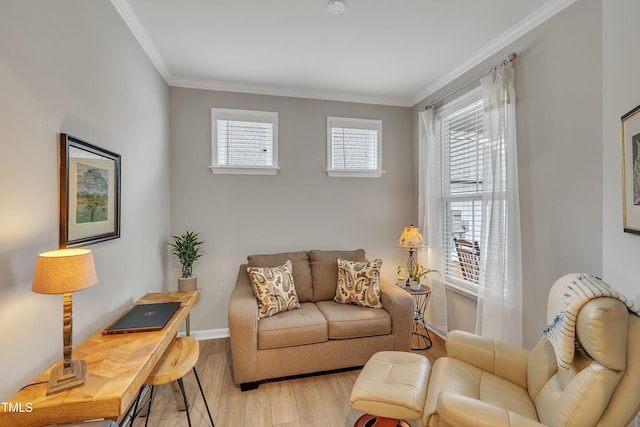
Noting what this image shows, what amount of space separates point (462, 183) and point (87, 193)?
3059 mm

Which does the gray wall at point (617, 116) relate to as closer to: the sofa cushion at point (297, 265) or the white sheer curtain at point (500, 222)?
the white sheer curtain at point (500, 222)

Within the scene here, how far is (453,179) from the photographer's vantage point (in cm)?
305

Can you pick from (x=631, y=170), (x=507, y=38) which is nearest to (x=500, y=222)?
(x=631, y=170)

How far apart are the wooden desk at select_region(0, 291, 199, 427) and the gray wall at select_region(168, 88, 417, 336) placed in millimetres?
1767

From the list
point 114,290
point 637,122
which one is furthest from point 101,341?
point 637,122

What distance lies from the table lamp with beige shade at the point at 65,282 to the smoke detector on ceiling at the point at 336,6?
204 centimetres

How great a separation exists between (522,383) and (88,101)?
116 inches

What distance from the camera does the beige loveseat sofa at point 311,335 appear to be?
2264 mm

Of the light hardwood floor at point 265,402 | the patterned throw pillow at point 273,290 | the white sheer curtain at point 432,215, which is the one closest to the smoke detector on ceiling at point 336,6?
the white sheer curtain at point 432,215

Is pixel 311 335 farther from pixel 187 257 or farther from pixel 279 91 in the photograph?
pixel 279 91

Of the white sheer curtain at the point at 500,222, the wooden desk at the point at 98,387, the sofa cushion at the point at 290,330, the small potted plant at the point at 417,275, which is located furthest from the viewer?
the small potted plant at the point at 417,275

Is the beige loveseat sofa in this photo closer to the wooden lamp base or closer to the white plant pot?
the white plant pot

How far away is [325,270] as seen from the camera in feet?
10.2

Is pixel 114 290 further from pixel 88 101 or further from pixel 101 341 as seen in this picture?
pixel 88 101
